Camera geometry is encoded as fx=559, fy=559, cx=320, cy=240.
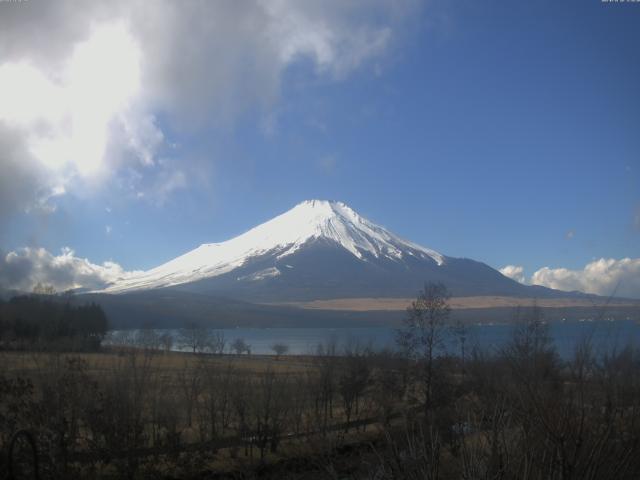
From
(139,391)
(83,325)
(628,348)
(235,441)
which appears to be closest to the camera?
(628,348)

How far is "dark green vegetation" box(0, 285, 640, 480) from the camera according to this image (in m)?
4.48

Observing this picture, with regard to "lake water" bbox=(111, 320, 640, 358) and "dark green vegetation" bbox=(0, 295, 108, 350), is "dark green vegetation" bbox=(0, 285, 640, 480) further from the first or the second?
"dark green vegetation" bbox=(0, 295, 108, 350)

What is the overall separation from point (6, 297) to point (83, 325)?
9.23m

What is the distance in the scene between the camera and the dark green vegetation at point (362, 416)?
4.48m

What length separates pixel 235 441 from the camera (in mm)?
21938

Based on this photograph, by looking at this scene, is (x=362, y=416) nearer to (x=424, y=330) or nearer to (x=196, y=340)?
(x=424, y=330)

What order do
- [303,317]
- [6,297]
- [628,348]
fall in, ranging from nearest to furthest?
1. [628,348]
2. [6,297]
3. [303,317]

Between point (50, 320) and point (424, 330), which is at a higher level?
point (424, 330)

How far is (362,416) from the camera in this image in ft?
95.8

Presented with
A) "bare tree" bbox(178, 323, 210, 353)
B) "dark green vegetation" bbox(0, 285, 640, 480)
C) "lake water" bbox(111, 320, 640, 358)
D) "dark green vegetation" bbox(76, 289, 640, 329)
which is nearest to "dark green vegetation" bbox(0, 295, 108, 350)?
"bare tree" bbox(178, 323, 210, 353)

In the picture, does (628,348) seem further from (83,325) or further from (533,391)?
(83,325)

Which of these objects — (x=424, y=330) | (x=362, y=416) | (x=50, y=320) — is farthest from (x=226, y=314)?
(x=424, y=330)

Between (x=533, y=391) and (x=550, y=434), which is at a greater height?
(x=533, y=391)

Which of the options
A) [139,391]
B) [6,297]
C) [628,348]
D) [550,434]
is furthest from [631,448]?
[6,297]
